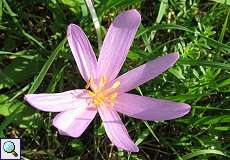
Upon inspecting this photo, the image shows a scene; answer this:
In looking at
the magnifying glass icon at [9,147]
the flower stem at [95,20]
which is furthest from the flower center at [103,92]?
the magnifying glass icon at [9,147]

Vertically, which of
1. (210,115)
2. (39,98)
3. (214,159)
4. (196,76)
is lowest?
(214,159)

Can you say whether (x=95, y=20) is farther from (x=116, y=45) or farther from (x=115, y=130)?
(x=115, y=130)

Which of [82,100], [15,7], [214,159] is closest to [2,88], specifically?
[15,7]

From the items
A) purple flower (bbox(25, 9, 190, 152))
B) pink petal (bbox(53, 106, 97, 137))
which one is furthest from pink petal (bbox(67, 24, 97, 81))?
pink petal (bbox(53, 106, 97, 137))

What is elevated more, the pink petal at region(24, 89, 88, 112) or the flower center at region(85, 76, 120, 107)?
the pink petal at region(24, 89, 88, 112)

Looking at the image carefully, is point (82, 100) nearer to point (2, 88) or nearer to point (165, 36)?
point (2, 88)

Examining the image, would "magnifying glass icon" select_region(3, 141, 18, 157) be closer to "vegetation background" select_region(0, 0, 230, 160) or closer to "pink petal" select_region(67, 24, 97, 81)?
"vegetation background" select_region(0, 0, 230, 160)

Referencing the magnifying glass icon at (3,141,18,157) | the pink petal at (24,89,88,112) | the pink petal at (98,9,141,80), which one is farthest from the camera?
the magnifying glass icon at (3,141,18,157)
